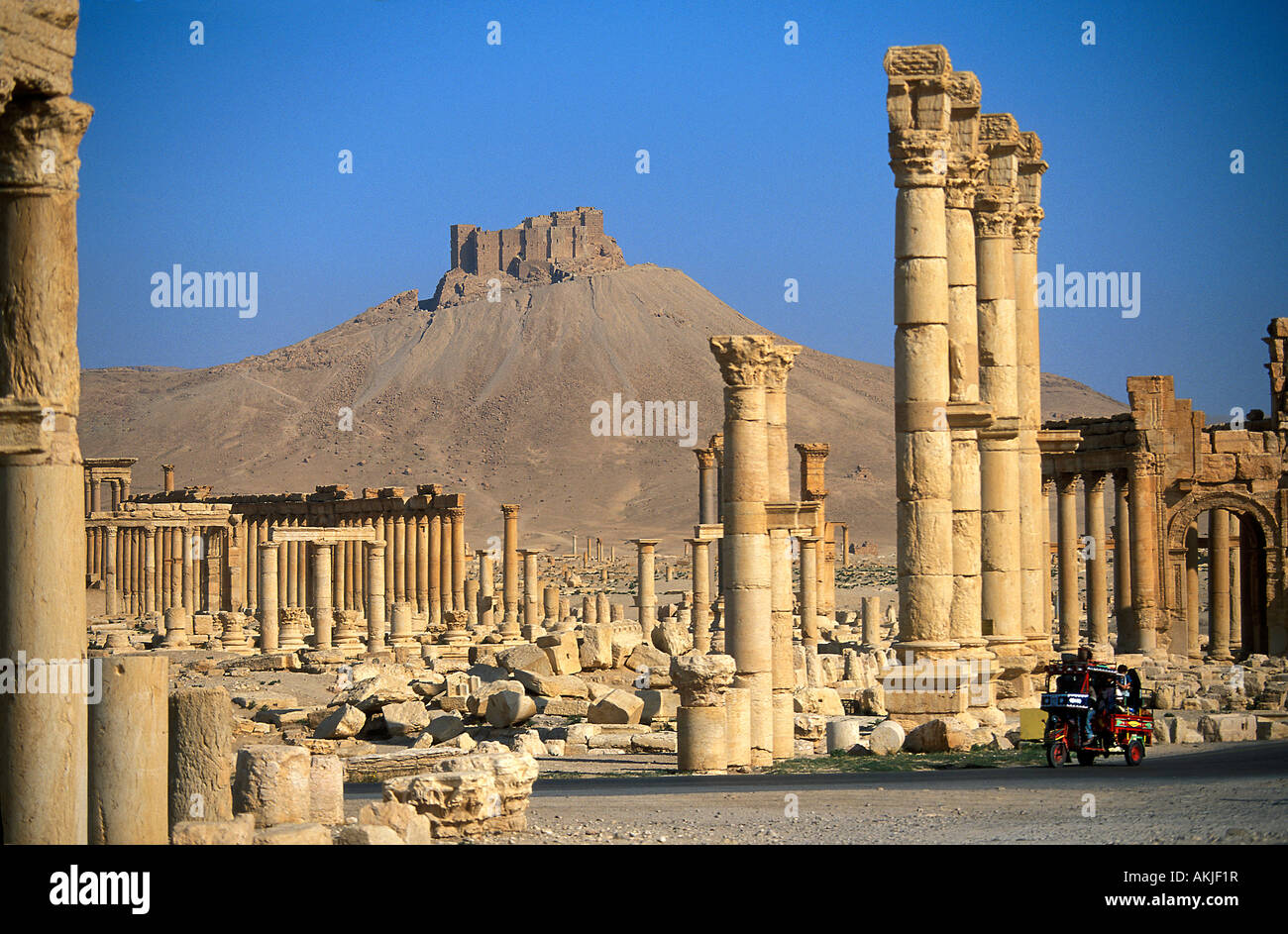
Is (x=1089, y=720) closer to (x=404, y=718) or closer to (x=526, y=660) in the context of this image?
(x=404, y=718)

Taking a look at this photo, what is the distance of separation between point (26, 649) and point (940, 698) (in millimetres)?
12749

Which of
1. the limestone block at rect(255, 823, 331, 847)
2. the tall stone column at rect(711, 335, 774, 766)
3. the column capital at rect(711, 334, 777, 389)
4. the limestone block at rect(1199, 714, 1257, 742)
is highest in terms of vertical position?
the column capital at rect(711, 334, 777, 389)

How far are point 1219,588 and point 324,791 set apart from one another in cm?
3081

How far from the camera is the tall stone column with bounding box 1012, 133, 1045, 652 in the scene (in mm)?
27094

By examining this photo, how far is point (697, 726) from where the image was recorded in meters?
18.5

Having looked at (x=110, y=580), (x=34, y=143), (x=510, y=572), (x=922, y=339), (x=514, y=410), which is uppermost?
(x=514, y=410)

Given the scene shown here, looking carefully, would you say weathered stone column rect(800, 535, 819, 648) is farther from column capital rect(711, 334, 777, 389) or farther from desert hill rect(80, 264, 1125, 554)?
desert hill rect(80, 264, 1125, 554)

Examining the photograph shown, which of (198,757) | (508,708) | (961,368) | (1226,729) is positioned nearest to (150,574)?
(508,708)

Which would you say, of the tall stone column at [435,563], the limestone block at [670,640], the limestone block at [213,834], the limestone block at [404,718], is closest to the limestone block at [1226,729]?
the limestone block at [404,718]

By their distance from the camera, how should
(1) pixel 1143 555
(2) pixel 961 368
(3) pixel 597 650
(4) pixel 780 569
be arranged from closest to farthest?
(4) pixel 780 569 < (2) pixel 961 368 < (3) pixel 597 650 < (1) pixel 1143 555

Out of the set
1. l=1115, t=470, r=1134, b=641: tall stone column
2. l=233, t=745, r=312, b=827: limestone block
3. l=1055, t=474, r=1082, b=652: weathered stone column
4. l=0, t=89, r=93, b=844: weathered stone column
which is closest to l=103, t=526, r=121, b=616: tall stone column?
l=1055, t=474, r=1082, b=652: weathered stone column

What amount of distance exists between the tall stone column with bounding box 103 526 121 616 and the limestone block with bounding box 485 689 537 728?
38.3 meters

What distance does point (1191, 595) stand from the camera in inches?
1618
